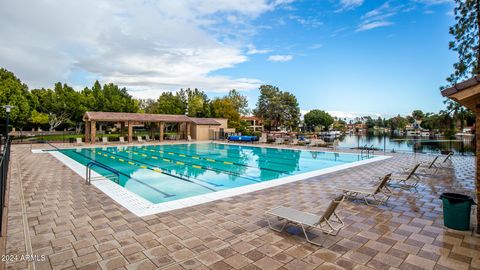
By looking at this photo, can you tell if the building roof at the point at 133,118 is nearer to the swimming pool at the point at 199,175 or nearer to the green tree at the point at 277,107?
the swimming pool at the point at 199,175

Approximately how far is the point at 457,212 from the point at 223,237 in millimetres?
4078

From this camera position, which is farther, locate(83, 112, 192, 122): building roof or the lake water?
locate(83, 112, 192, 122): building roof

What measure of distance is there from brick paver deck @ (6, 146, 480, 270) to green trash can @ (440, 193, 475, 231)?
0.16 metres

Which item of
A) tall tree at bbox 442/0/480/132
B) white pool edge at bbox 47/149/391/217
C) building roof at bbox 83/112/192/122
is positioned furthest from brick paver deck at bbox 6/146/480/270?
building roof at bbox 83/112/192/122

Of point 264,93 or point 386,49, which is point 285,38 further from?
point 264,93

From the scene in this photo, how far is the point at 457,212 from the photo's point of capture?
4.30 metres

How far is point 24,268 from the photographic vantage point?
310cm

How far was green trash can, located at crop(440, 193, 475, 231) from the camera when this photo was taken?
425 cm

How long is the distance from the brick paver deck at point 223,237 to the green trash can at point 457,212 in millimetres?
155

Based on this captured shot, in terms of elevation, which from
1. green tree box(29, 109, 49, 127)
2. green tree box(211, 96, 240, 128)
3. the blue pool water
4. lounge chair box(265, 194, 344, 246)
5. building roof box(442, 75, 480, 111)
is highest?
green tree box(211, 96, 240, 128)

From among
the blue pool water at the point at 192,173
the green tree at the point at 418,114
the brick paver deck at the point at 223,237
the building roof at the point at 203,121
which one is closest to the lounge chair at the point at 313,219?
the brick paver deck at the point at 223,237

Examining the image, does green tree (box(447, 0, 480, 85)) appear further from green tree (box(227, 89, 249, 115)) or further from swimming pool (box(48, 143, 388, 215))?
green tree (box(227, 89, 249, 115))

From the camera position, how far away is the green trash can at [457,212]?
4.25 m

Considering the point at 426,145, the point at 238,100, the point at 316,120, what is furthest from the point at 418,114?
the point at 238,100
